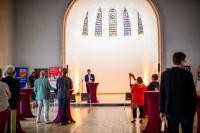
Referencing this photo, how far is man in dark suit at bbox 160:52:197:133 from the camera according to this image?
13.3 feet

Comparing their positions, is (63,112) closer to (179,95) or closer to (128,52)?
(179,95)

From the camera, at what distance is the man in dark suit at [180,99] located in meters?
4.05

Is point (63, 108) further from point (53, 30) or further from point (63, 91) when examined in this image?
point (53, 30)

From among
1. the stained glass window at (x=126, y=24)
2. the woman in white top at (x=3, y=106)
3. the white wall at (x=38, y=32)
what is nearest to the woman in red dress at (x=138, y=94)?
the woman in white top at (x=3, y=106)

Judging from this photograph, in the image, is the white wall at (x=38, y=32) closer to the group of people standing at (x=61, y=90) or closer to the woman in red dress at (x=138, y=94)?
the group of people standing at (x=61, y=90)

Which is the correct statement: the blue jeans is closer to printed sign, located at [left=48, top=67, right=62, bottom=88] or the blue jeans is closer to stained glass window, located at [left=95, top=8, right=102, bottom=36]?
printed sign, located at [left=48, top=67, right=62, bottom=88]

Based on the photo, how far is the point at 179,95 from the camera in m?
4.09

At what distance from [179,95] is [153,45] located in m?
15.1

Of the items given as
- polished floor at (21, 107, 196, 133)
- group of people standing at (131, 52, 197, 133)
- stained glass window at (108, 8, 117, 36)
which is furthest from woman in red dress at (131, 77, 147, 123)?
stained glass window at (108, 8, 117, 36)

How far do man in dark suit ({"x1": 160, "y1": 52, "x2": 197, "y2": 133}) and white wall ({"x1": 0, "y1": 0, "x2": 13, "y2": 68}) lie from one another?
391 inches

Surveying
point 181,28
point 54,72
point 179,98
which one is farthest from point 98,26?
point 179,98

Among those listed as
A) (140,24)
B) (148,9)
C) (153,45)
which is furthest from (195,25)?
(140,24)

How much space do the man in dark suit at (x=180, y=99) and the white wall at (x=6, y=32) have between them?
9921 millimetres

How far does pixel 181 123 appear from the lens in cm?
407
